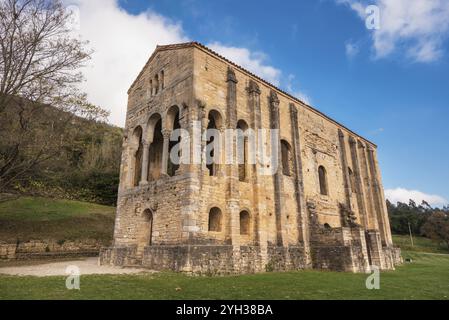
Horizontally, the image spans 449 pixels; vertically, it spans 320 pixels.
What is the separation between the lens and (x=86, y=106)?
1428cm

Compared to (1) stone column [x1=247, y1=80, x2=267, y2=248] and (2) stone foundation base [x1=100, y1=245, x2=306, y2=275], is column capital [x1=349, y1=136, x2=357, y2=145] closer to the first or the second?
(1) stone column [x1=247, y1=80, x2=267, y2=248]

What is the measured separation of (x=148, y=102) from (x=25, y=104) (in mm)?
6320

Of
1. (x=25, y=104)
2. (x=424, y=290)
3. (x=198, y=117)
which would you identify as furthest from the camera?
(x=198, y=117)

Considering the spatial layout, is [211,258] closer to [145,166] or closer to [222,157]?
[222,157]

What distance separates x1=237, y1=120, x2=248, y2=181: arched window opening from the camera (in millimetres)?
15848

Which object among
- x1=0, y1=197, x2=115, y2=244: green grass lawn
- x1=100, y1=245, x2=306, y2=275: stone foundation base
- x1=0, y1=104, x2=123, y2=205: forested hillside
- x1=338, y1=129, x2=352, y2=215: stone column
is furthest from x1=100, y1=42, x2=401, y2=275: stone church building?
x1=0, y1=197, x2=115, y2=244: green grass lawn

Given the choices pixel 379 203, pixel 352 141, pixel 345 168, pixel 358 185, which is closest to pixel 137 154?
pixel 345 168

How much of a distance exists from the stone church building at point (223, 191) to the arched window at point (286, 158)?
62 mm

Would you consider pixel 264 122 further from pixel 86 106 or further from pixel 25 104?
pixel 25 104

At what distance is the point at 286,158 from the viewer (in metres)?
18.8

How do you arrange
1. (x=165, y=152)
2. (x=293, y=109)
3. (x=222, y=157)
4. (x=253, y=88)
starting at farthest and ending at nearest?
(x=293, y=109) → (x=253, y=88) → (x=165, y=152) → (x=222, y=157)

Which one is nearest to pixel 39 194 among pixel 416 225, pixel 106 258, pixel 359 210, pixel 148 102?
pixel 106 258

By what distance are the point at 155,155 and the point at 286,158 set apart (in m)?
8.22

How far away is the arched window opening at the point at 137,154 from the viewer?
59.1 ft
